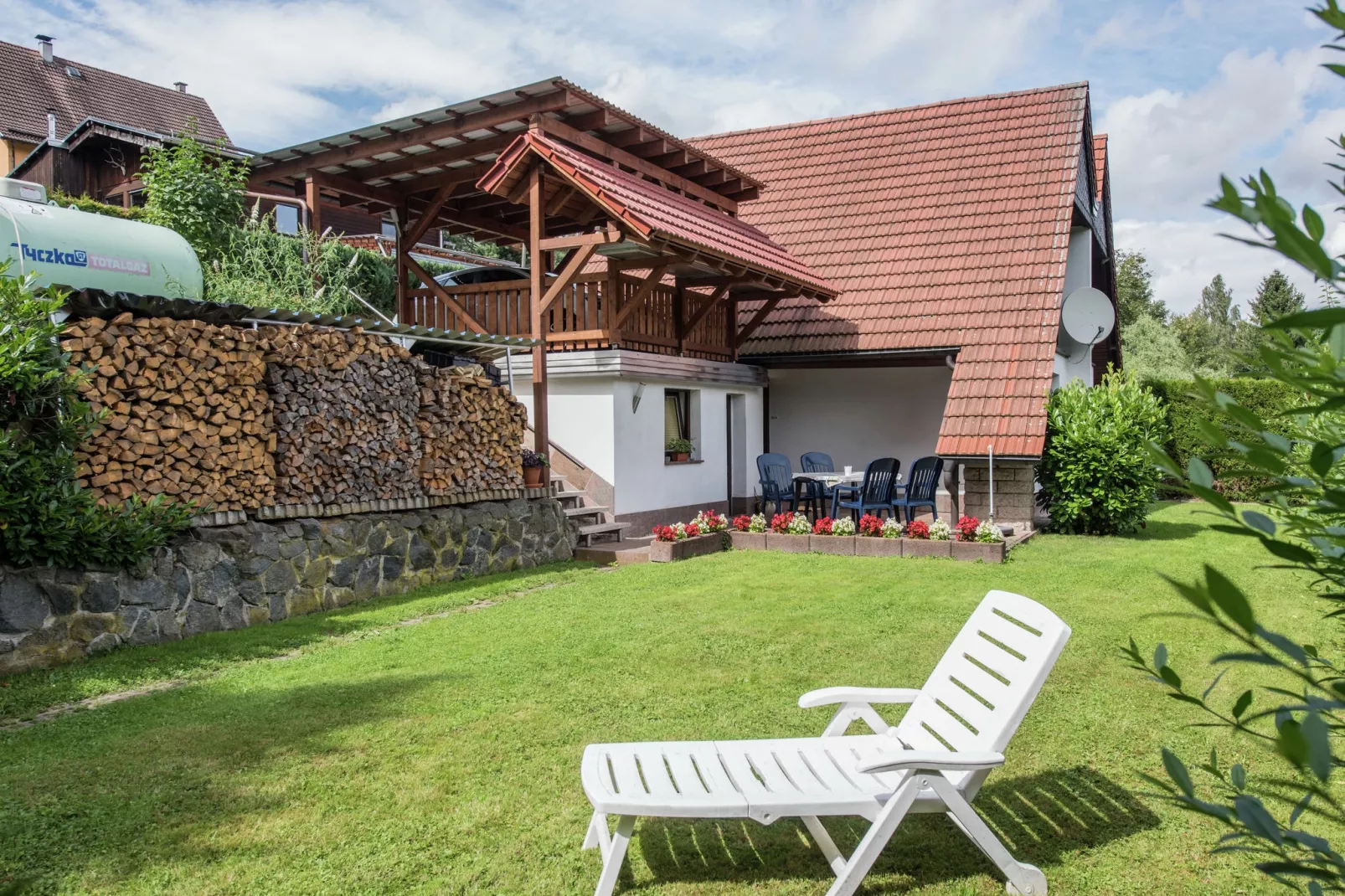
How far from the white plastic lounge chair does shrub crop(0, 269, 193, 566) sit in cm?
473

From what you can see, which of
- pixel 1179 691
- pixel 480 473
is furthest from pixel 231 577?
pixel 1179 691

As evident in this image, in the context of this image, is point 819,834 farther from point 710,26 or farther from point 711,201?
point 711,201

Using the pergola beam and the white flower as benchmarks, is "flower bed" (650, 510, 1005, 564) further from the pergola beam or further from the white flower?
the pergola beam

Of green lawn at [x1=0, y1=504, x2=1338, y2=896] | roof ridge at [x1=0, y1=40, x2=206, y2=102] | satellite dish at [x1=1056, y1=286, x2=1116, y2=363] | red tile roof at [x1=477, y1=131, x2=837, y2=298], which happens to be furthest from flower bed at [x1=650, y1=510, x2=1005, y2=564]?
roof ridge at [x1=0, y1=40, x2=206, y2=102]

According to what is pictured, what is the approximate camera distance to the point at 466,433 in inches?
420

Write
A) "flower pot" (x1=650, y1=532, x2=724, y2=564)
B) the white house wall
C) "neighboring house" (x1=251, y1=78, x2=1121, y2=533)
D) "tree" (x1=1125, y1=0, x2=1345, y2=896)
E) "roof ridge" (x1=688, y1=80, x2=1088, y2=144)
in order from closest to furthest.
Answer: "tree" (x1=1125, y1=0, x2=1345, y2=896), "flower pot" (x1=650, y1=532, x2=724, y2=564), "neighboring house" (x1=251, y1=78, x2=1121, y2=533), the white house wall, "roof ridge" (x1=688, y1=80, x2=1088, y2=144)

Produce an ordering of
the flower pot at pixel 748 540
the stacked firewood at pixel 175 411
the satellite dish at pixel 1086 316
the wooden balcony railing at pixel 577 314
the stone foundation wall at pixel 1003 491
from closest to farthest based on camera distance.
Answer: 1. the stacked firewood at pixel 175 411
2. the flower pot at pixel 748 540
3. the wooden balcony railing at pixel 577 314
4. the stone foundation wall at pixel 1003 491
5. the satellite dish at pixel 1086 316

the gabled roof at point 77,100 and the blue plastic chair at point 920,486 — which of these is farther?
the gabled roof at point 77,100

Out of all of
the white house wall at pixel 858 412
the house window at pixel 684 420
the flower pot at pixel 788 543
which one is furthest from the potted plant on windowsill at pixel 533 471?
the white house wall at pixel 858 412

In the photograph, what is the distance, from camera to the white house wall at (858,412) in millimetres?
17188

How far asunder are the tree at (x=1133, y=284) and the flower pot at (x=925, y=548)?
3759cm

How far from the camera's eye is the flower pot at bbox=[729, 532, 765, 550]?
41.4ft

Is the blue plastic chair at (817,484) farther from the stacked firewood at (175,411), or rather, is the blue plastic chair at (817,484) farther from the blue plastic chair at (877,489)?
the stacked firewood at (175,411)

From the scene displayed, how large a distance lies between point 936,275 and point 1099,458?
16.0 feet
